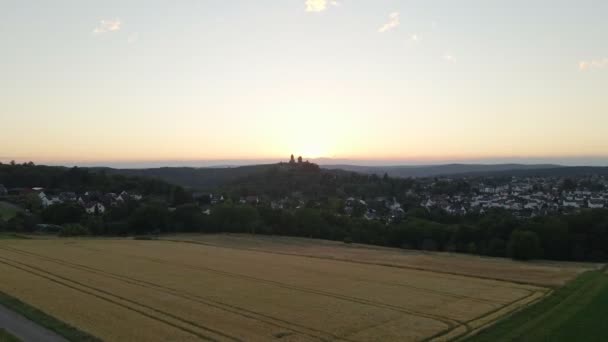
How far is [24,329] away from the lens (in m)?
20.3

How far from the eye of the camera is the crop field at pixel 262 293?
20719 millimetres

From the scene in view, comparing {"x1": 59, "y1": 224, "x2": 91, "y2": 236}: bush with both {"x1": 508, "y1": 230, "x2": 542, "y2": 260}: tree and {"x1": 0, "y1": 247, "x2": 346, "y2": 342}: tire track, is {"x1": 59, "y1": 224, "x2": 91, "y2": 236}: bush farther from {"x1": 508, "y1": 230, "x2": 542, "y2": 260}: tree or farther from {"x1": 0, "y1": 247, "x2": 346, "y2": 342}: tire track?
{"x1": 508, "y1": 230, "x2": 542, "y2": 260}: tree

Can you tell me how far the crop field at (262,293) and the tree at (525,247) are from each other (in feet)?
31.2

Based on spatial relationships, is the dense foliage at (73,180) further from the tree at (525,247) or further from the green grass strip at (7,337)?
the green grass strip at (7,337)

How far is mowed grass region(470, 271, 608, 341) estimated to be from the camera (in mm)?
20031

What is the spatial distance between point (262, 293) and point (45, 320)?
1184 cm

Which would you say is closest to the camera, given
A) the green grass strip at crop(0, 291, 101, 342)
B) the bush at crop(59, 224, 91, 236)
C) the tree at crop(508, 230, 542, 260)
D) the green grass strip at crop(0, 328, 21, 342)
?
the green grass strip at crop(0, 328, 21, 342)

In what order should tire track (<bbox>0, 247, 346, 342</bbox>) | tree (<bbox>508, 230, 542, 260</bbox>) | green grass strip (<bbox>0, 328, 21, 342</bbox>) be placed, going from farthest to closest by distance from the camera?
tree (<bbox>508, 230, 542, 260</bbox>), tire track (<bbox>0, 247, 346, 342</bbox>), green grass strip (<bbox>0, 328, 21, 342</bbox>)

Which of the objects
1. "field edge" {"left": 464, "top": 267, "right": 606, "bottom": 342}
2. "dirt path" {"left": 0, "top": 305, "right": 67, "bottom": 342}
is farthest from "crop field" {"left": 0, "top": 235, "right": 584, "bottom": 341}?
"dirt path" {"left": 0, "top": 305, "right": 67, "bottom": 342}

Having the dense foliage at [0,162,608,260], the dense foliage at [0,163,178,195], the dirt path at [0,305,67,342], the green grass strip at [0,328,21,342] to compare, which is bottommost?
the dense foliage at [0,162,608,260]

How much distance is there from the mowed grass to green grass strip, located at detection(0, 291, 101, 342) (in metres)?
15.8

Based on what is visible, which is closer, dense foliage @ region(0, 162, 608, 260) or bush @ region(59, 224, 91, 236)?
dense foliage @ region(0, 162, 608, 260)

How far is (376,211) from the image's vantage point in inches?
5527

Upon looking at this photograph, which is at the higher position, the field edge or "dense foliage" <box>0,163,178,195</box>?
"dense foliage" <box>0,163,178,195</box>
